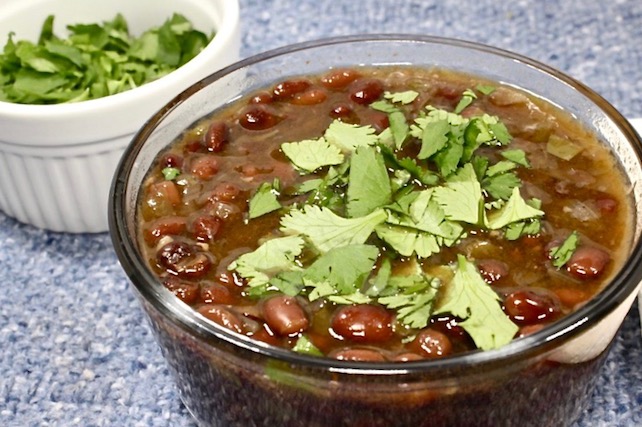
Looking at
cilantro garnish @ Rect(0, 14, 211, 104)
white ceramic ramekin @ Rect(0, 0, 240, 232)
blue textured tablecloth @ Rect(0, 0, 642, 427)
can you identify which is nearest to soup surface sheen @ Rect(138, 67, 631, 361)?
white ceramic ramekin @ Rect(0, 0, 240, 232)

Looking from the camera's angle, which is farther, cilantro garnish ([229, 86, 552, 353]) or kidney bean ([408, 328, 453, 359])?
cilantro garnish ([229, 86, 552, 353])

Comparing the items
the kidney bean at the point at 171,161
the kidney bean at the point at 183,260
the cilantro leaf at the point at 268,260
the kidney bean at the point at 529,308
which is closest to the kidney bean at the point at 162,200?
the kidney bean at the point at 171,161

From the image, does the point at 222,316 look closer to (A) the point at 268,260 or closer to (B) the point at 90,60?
(A) the point at 268,260

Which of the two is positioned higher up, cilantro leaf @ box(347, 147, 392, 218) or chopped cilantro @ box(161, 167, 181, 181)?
cilantro leaf @ box(347, 147, 392, 218)

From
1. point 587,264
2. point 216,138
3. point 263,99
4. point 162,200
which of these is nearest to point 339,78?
point 263,99

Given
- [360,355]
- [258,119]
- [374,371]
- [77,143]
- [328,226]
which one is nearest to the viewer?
[374,371]

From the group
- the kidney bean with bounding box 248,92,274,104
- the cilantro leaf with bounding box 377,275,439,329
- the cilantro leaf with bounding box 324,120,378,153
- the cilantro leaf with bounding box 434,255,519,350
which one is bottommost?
the cilantro leaf with bounding box 377,275,439,329

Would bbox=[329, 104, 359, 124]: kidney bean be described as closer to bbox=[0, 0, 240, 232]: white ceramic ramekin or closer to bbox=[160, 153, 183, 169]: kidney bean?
bbox=[160, 153, 183, 169]: kidney bean
